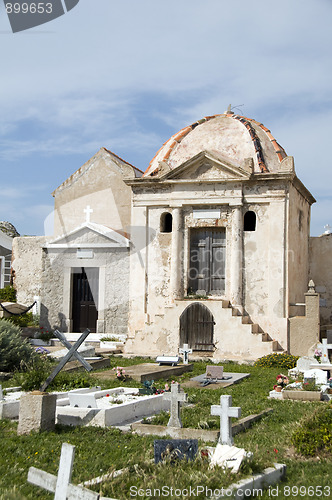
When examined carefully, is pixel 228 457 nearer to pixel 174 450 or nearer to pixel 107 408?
pixel 174 450

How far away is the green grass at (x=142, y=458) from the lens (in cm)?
561

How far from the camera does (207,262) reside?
64.1 ft

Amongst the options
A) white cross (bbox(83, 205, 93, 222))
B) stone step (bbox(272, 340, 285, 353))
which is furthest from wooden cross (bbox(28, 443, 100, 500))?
white cross (bbox(83, 205, 93, 222))

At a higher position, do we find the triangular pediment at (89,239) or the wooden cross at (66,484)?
the triangular pediment at (89,239)

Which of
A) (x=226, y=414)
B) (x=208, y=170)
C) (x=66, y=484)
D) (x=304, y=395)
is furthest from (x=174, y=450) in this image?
(x=208, y=170)

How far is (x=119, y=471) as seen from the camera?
6.05 metres

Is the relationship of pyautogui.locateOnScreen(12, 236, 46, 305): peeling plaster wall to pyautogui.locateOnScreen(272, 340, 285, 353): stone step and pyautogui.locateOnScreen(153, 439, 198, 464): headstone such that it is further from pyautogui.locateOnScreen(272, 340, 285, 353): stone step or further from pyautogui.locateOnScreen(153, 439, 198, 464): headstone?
pyautogui.locateOnScreen(153, 439, 198, 464): headstone

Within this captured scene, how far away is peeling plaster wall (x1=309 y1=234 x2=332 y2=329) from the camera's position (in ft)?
69.7

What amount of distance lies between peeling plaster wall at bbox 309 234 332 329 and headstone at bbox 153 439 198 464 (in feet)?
51.7

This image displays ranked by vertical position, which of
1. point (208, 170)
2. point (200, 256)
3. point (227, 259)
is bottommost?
point (227, 259)

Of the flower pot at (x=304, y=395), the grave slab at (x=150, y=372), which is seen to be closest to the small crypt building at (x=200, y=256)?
the grave slab at (x=150, y=372)

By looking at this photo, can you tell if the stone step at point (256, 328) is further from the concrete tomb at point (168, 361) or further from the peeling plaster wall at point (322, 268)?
the peeling plaster wall at point (322, 268)

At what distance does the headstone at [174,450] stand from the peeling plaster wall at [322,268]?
51.7 ft

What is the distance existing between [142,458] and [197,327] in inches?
479
